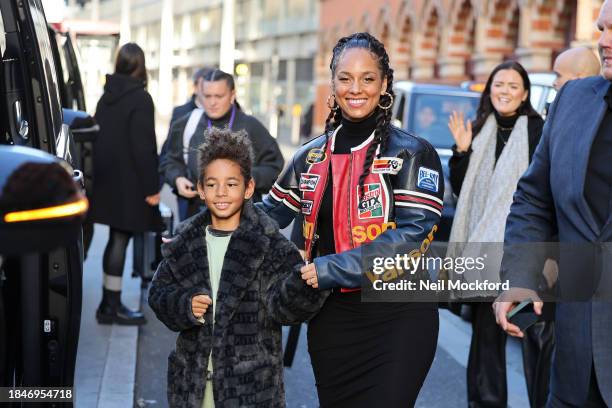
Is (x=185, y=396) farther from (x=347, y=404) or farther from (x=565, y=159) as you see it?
(x=565, y=159)

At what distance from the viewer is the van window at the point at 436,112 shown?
1298 cm

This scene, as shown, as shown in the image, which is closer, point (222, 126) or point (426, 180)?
point (426, 180)

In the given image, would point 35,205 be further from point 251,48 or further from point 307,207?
point 251,48

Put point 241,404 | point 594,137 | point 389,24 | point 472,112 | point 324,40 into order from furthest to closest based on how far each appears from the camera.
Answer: point 324,40 < point 389,24 < point 472,112 < point 241,404 < point 594,137

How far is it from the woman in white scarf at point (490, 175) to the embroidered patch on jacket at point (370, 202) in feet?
6.72

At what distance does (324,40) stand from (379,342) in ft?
151

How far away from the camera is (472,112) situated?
13.2m

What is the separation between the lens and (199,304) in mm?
4176

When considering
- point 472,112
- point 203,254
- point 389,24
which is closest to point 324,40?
point 389,24

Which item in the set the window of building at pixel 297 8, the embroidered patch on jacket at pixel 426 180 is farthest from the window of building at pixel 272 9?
the embroidered patch on jacket at pixel 426 180

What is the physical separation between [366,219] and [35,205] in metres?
2.09

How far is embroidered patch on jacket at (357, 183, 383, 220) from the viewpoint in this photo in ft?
13.8

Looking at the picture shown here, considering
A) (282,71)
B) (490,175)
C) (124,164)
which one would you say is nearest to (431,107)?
(124,164)

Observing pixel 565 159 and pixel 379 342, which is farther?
pixel 379 342
